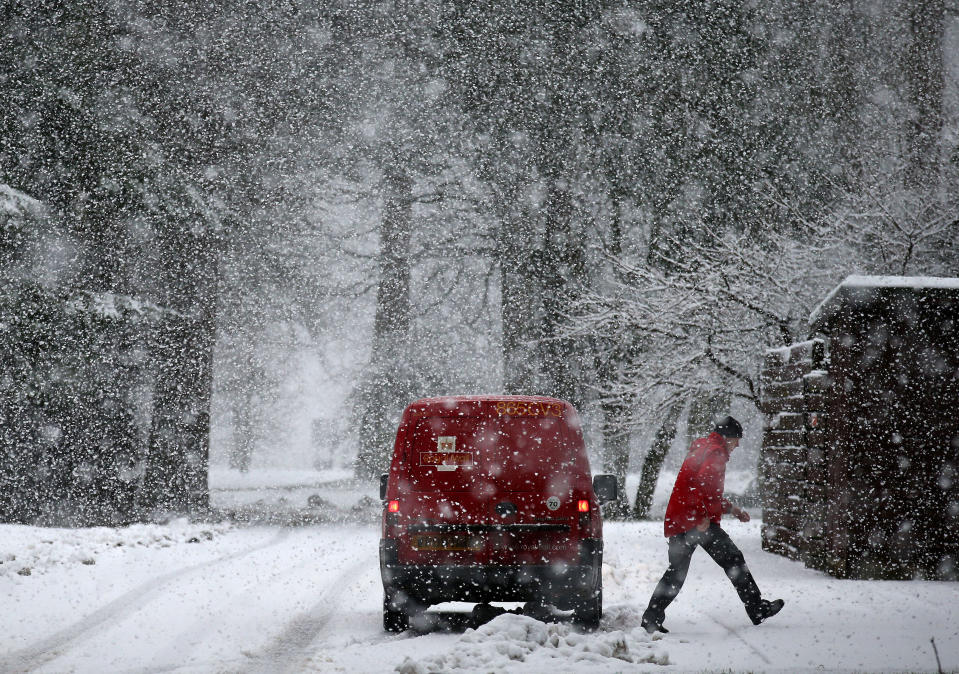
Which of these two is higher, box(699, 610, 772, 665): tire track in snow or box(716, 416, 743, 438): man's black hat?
box(716, 416, 743, 438): man's black hat

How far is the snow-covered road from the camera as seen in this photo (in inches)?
269

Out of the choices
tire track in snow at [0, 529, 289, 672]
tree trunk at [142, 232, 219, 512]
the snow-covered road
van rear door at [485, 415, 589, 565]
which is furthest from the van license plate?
tree trunk at [142, 232, 219, 512]

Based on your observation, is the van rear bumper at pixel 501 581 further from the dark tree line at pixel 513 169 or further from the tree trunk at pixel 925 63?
the tree trunk at pixel 925 63

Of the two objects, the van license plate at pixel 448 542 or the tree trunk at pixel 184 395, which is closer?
the van license plate at pixel 448 542

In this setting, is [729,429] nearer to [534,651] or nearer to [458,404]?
[458,404]

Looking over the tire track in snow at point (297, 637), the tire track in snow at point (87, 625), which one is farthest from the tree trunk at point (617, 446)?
the tire track in snow at point (87, 625)

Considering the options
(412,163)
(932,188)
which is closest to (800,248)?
(932,188)

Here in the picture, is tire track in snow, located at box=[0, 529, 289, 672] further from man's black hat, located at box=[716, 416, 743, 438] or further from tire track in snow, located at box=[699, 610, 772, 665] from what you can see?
man's black hat, located at box=[716, 416, 743, 438]

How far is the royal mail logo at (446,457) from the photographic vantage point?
8.07 m

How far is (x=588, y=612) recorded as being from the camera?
26.8 feet

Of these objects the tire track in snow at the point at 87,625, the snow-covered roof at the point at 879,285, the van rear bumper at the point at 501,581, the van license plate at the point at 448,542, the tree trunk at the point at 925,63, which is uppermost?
the tree trunk at the point at 925,63

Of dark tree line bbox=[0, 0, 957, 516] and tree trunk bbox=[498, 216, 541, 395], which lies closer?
dark tree line bbox=[0, 0, 957, 516]

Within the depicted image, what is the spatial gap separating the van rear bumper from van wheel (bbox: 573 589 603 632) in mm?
58

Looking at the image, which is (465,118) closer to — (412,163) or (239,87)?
(412,163)
